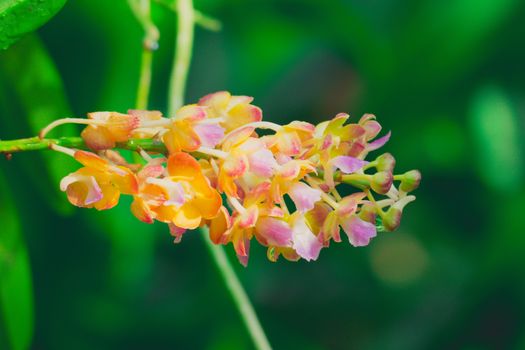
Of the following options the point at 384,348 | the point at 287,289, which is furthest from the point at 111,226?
the point at 384,348

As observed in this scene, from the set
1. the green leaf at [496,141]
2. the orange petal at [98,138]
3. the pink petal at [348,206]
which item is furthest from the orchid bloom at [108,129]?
the green leaf at [496,141]

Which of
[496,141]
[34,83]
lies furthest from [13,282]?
[496,141]

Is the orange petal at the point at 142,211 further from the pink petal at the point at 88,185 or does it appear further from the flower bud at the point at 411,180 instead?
the flower bud at the point at 411,180

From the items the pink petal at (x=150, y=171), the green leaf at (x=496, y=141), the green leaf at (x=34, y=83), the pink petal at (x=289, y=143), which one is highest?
the green leaf at (x=34, y=83)

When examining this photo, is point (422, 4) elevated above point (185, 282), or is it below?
above

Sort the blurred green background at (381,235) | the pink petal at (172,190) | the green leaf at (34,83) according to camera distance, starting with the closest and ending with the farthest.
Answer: the pink petal at (172,190)
the green leaf at (34,83)
the blurred green background at (381,235)

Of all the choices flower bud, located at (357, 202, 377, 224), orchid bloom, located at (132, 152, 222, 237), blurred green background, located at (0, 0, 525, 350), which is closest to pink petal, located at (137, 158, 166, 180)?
orchid bloom, located at (132, 152, 222, 237)

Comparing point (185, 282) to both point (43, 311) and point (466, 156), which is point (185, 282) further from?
point (466, 156)

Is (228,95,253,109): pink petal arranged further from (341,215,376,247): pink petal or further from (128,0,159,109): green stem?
(128,0,159,109): green stem
